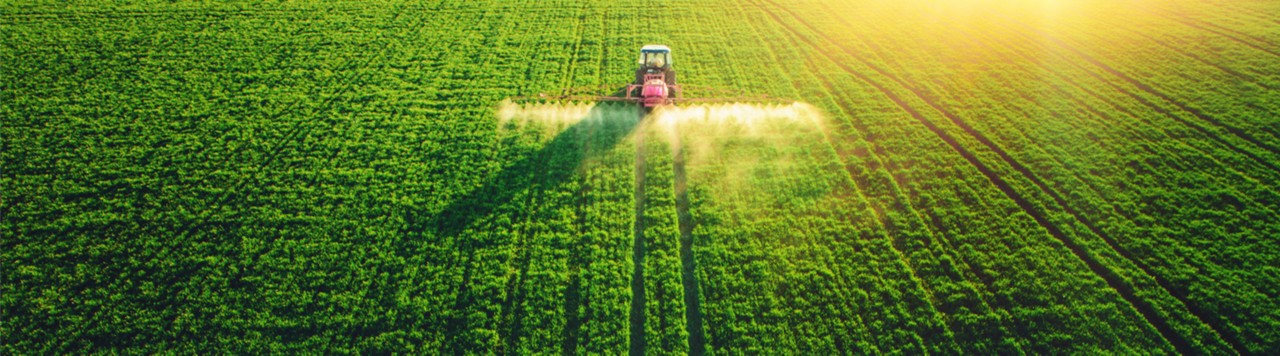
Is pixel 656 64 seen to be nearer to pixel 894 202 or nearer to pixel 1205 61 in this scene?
pixel 894 202

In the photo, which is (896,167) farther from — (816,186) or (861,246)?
(861,246)

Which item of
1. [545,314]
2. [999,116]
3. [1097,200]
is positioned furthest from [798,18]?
[545,314]

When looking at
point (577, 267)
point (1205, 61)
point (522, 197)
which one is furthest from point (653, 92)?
point (1205, 61)

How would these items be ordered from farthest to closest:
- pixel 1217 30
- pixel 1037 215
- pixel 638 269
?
pixel 1217 30 < pixel 1037 215 < pixel 638 269

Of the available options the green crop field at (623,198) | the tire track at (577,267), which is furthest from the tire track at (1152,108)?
the tire track at (577,267)

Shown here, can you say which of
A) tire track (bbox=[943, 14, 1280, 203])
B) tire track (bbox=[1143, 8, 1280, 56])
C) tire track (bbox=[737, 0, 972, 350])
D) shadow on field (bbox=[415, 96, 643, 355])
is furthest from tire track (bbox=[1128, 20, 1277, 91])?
shadow on field (bbox=[415, 96, 643, 355])

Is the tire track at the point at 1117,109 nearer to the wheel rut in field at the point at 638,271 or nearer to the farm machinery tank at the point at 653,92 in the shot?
the farm machinery tank at the point at 653,92

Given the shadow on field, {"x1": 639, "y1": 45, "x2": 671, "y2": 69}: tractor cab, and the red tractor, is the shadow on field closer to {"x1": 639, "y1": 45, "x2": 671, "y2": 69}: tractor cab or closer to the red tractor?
the red tractor
